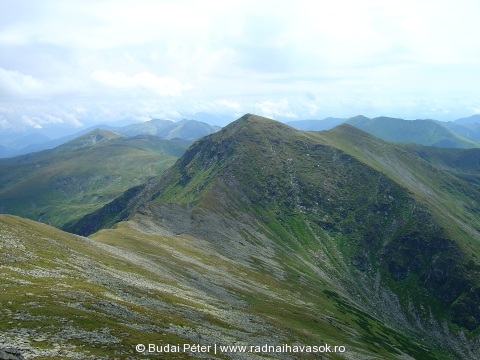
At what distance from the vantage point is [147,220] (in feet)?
649

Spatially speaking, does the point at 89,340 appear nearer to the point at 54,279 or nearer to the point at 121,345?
the point at 121,345

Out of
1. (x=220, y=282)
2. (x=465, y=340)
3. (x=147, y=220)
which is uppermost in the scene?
(x=147, y=220)

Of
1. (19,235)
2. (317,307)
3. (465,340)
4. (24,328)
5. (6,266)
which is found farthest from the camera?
(465,340)

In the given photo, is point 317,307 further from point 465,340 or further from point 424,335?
point 465,340

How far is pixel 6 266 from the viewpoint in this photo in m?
75.4

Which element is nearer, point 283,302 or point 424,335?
point 283,302

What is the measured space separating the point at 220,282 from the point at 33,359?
318 feet

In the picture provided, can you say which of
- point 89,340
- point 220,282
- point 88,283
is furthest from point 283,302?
point 89,340

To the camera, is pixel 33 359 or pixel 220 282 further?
pixel 220 282

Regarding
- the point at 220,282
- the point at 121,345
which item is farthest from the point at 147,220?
the point at 121,345

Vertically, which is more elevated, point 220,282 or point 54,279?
point 54,279

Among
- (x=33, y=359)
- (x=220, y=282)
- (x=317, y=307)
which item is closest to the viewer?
(x=33, y=359)

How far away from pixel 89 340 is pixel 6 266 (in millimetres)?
35269

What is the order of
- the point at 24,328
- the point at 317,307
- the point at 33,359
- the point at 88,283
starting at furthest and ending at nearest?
the point at 317,307, the point at 88,283, the point at 24,328, the point at 33,359
